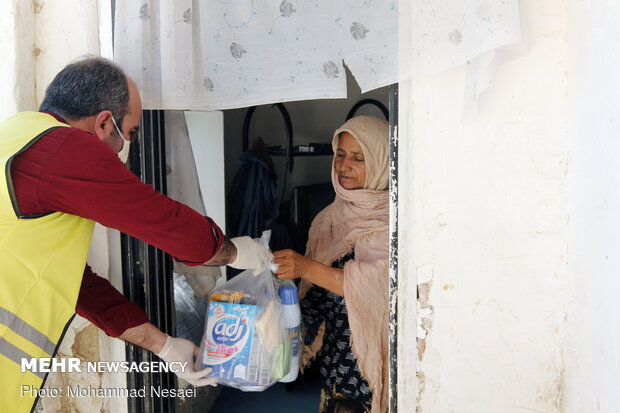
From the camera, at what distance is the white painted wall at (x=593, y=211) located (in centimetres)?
106

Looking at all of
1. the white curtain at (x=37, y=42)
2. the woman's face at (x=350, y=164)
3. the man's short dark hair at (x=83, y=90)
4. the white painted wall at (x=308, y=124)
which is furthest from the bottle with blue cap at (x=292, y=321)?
the white painted wall at (x=308, y=124)

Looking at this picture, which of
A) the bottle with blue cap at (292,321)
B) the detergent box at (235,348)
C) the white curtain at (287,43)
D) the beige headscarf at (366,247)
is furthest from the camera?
the beige headscarf at (366,247)

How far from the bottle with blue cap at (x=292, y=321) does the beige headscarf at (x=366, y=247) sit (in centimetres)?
22

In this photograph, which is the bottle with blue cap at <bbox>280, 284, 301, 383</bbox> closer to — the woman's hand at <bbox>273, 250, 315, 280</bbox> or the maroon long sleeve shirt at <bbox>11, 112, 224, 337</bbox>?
the woman's hand at <bbox>273, 250, 315, 280</bbox>

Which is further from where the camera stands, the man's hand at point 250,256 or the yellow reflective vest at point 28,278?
the man's hand at point 250,256

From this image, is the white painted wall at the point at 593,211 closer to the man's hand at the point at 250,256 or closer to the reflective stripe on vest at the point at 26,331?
the man's hand at the point at 250,256

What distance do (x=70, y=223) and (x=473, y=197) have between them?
112 centimetres

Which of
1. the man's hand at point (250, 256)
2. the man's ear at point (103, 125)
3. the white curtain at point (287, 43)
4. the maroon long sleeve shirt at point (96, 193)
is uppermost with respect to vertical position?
the white curtain at point (287, 43)

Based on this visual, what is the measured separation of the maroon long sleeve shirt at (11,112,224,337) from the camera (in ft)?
3.59

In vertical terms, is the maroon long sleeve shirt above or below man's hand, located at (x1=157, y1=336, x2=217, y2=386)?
above

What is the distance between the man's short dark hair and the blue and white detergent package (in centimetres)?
71

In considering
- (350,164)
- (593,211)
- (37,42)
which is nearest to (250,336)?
(350,164)

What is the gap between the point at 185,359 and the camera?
1598mm

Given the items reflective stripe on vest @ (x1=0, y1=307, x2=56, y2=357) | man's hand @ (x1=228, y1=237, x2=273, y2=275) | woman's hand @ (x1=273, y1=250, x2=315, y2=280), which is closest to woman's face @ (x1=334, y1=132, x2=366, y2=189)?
woman's hand @ (x1=273, y1=250, x2=315, y2=280)
